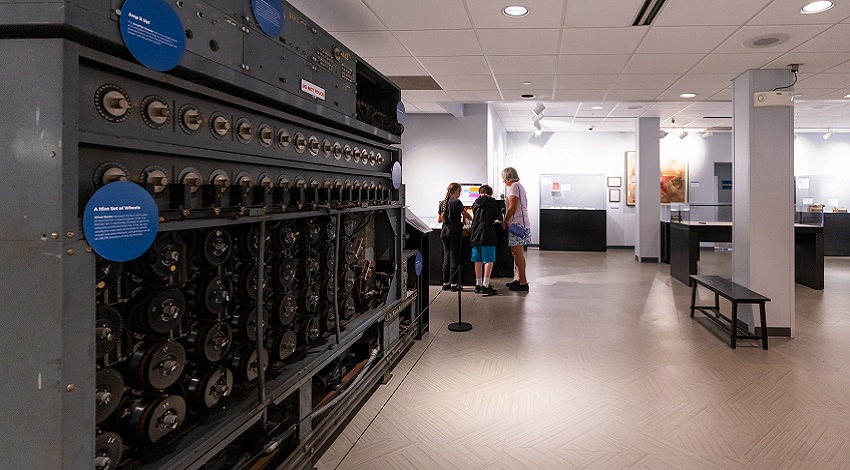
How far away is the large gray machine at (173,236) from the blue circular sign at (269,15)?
0.04 ft

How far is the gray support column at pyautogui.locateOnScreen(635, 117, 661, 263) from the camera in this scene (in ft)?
36.7

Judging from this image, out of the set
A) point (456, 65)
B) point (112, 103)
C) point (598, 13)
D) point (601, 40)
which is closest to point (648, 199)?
point (456, 65)

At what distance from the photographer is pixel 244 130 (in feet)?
7.53

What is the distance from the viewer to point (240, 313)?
2.39 metres

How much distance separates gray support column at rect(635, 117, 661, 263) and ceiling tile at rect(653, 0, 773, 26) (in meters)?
7.45

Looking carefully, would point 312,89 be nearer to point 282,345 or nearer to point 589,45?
point 282,345

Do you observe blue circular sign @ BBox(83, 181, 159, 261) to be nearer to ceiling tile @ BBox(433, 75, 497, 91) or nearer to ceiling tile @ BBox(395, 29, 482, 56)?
ceiling tile @ BBox(395, 29, 482, 56)

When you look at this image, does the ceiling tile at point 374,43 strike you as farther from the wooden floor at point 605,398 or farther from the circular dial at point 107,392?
the circular dial at point 107,392

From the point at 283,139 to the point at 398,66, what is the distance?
→ 3210mm

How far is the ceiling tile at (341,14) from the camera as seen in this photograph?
3.80 m

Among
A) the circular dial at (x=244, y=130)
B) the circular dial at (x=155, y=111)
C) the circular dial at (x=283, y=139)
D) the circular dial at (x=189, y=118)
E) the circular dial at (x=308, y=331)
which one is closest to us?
the circular dial at (x=155, y=111)

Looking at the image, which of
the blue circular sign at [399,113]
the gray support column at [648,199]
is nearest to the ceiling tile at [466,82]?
the blue circular sign at [399,113]

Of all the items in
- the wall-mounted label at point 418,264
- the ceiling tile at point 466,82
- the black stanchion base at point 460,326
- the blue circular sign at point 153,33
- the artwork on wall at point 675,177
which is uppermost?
the ceiling tile at point 466,82

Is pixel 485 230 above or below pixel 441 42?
below
